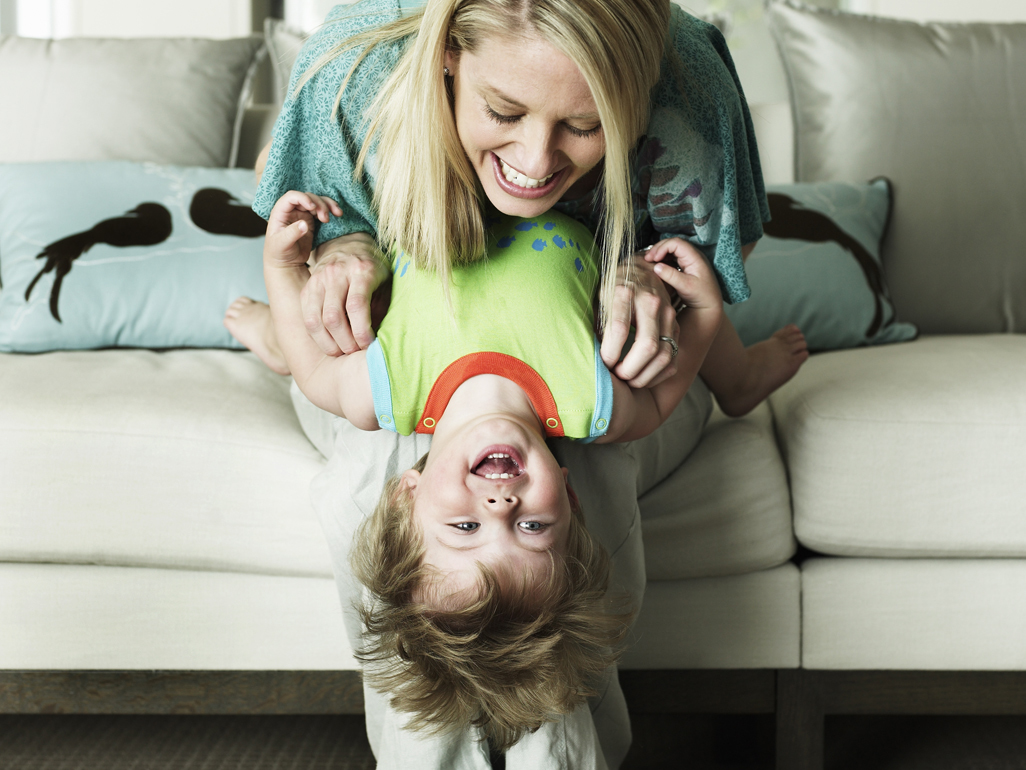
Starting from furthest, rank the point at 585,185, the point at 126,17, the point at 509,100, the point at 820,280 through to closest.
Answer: the point at 126,17 → the point at 820,280 → the point at 585,185 → the point at 509,100

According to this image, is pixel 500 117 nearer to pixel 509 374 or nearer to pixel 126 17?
pixel 509 374

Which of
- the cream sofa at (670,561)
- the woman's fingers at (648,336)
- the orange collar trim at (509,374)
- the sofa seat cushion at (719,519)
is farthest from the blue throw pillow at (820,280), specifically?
the orange collar trim at (509,374)

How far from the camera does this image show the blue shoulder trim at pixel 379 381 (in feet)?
3.03

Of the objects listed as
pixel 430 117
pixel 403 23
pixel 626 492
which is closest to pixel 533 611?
pixel 626 492

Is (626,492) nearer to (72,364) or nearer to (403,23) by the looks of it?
(403,23)

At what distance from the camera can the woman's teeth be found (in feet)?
2.79

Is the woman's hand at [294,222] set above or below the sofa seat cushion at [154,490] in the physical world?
above

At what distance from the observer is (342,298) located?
3.14 feet

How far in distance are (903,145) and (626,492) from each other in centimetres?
102

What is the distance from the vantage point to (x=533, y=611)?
0.84 metres

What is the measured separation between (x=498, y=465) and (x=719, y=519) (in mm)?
351

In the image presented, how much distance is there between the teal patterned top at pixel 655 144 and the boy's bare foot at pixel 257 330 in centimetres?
27

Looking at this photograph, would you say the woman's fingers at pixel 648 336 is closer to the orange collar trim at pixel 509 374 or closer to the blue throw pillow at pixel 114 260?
the orange collar trim at pixel 509 374

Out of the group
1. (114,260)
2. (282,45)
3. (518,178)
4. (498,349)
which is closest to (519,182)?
(518,178)
